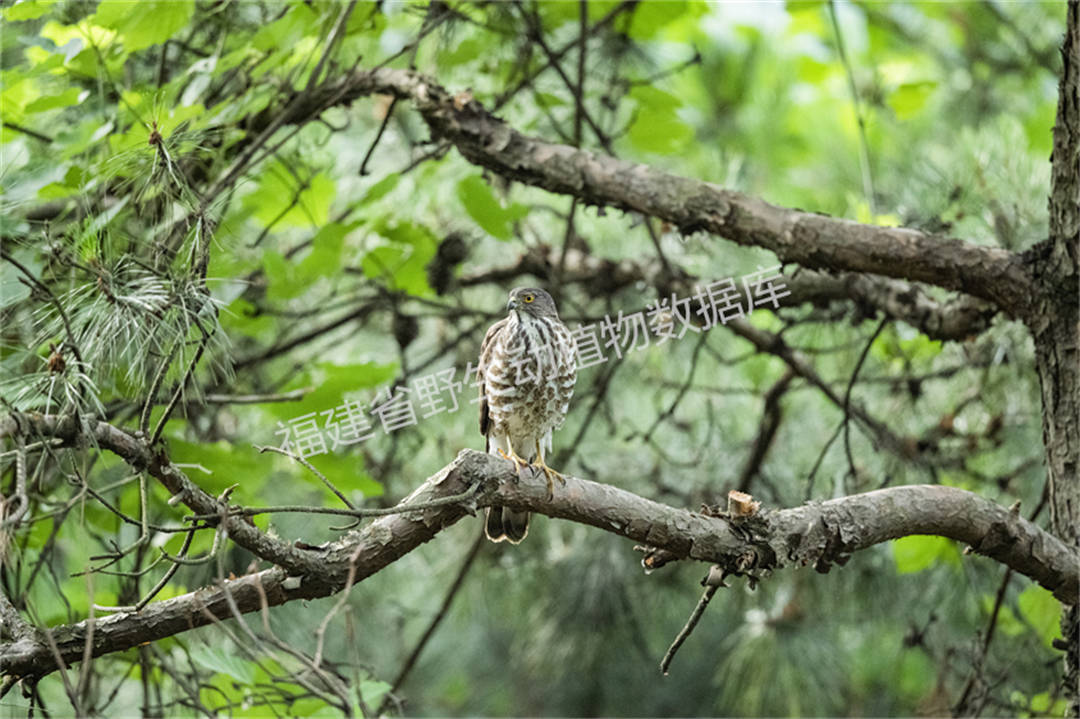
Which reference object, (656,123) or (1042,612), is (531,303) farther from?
(1042,612)

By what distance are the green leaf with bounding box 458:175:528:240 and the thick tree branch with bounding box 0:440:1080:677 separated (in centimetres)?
132

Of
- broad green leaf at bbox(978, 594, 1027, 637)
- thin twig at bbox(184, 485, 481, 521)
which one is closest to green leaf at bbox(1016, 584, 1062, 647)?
broad green leaf at bbox(978, 594, 1027, 637)

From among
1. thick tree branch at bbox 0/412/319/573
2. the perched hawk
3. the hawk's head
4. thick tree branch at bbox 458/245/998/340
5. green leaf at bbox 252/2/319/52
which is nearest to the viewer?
thick tree branch at bbox 0/412/319/573

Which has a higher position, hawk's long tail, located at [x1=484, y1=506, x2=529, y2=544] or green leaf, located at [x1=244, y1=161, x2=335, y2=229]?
green leaf, located at [x1=244, y1=161, x2=335, y2=229]

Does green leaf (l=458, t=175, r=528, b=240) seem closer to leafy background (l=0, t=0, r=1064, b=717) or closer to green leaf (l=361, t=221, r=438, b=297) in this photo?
leafy background (l=0, t=0, r=1064, b=717)

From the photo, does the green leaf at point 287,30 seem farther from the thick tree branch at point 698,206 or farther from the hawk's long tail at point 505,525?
the hawk's long tail at point 505,525

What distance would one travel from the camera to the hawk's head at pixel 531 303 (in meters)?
3.26

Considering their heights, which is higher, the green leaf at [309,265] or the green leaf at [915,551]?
the green leaf at [309,265]

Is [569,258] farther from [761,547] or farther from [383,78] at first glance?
[761,547]

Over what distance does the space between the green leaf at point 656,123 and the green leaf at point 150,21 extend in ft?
5.24

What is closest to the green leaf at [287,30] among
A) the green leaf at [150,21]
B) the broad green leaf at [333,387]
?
the green leaf at [150,21]

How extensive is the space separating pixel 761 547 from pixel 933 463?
2007 mm

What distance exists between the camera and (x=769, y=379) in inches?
204

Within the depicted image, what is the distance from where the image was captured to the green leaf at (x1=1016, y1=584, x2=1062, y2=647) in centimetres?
341
